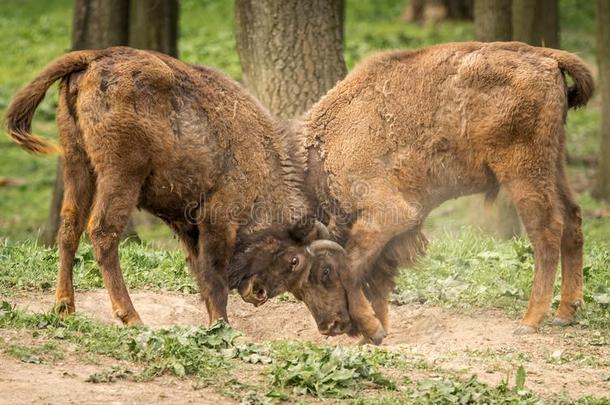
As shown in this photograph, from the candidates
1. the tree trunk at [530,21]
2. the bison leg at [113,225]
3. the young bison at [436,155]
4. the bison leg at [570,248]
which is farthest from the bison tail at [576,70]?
the tree trunk at [530,21]

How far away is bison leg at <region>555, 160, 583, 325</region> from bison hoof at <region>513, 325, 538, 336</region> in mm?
462

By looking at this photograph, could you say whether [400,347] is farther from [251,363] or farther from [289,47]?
[289,47]

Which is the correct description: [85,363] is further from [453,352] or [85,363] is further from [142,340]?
[453,352]

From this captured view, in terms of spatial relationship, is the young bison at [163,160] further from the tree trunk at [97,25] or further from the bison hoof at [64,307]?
the tree trunk at [97,25]

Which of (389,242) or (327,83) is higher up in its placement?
(327,83)

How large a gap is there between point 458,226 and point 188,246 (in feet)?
15.1

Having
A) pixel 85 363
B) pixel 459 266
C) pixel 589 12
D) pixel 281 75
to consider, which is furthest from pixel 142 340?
pixel 589 12

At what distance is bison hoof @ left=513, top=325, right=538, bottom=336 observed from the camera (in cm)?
804

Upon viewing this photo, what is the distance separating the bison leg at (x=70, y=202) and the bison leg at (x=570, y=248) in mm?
3490

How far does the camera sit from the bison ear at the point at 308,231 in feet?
27.6

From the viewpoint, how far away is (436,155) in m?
8.40

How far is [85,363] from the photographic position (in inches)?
250

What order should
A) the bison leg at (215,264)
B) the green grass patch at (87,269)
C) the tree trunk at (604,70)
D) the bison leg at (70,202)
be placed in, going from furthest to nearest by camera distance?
the tree trunk at (604,70)
the green grass patch at (87,269)
the bison leg at (215,264)
the bison leg at (70,202)

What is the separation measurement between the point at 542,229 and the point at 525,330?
755 mm
